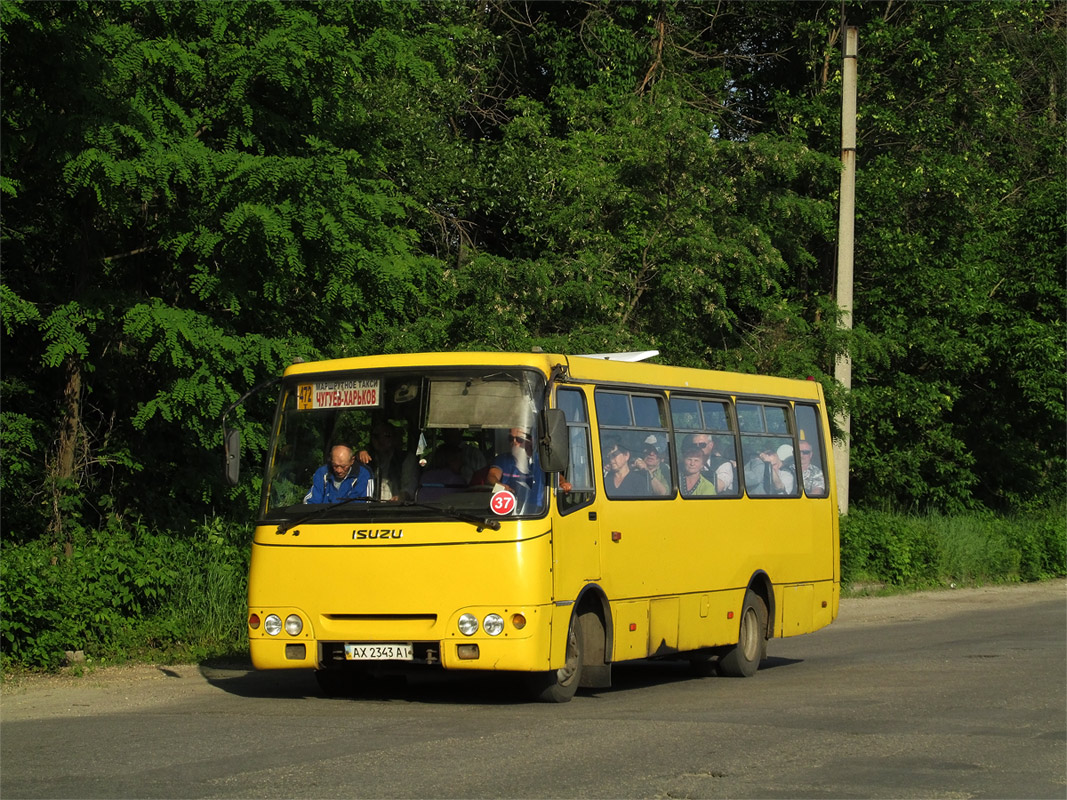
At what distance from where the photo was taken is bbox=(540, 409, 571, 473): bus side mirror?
10.8 m

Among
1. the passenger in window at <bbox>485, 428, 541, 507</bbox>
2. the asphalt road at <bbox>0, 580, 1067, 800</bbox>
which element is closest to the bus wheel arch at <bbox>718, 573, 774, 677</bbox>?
the asphalt road at <bbox>0, 580, 1067, 800</bbox>

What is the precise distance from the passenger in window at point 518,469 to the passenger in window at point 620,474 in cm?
128

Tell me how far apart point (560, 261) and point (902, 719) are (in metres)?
13.0

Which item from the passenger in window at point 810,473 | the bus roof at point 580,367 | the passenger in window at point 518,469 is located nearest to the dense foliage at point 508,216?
the bus roof at point 580,367

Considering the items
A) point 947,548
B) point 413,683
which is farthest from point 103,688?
point 947,548

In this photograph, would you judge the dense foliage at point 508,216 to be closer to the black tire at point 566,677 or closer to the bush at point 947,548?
the bush at point 947,548

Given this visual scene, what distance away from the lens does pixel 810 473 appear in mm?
16203

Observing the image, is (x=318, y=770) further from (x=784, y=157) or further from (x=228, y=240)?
(x=784, y=157)

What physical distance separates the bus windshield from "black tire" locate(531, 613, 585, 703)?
3.91 feet

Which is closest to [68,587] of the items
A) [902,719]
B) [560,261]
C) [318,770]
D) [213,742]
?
[213,742]

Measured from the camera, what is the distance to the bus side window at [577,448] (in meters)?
11.6

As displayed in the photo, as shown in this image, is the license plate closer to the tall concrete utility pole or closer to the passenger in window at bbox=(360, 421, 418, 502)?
the passenger in window at bbox=(360, 421, 418, 502)

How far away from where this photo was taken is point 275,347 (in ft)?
53.5

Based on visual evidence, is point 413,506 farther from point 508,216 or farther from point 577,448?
point 508,216
